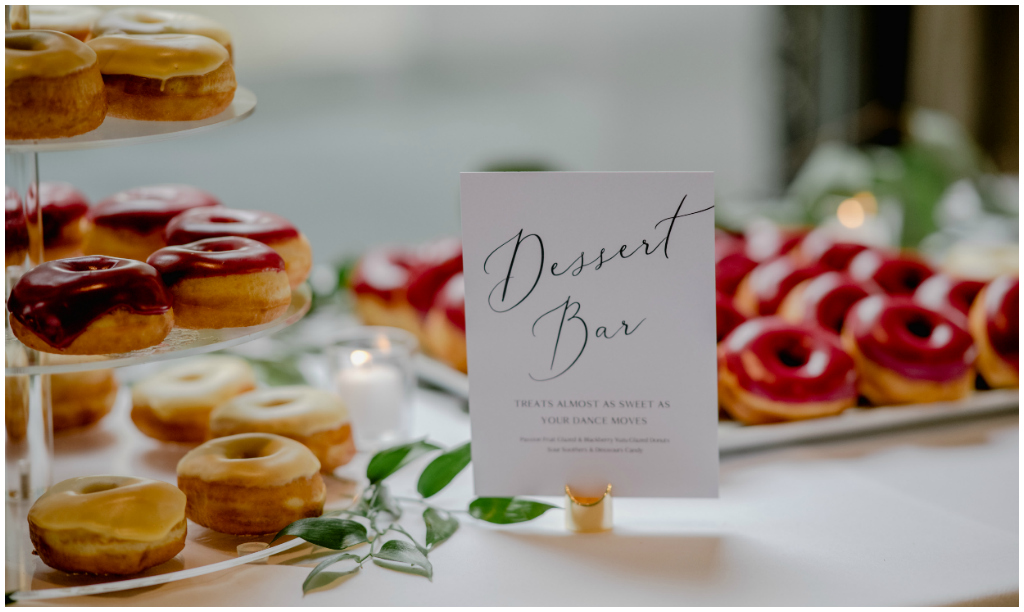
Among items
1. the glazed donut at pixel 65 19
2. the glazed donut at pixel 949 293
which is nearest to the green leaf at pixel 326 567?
the glazed donut at pixel 65 19

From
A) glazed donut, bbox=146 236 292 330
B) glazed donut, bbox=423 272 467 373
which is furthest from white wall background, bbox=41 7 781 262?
glazed donut, bbox=146 236 292 330

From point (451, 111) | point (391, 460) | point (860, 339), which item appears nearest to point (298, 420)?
point (391, 460)

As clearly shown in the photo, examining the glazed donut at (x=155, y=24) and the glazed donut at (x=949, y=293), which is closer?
the glazed donut at (x=155, y=24)

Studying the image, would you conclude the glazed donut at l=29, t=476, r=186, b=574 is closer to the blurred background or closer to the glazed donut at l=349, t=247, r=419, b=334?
the glazed donut at l=349, t=247, r=419, b=334

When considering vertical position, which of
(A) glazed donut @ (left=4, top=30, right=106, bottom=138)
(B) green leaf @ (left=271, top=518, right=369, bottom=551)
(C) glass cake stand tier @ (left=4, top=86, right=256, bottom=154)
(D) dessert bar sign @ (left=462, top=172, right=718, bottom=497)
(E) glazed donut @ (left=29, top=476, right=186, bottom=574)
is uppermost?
(A) glazed donut @ (left=4, top=30, right=106, bottom=138)

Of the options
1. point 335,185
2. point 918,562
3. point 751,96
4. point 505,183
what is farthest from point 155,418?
point 751,96

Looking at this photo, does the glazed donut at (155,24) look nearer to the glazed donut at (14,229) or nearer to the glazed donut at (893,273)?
the glazed donut at (14,229)

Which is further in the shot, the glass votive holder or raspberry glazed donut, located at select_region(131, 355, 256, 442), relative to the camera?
the glass votive holder
